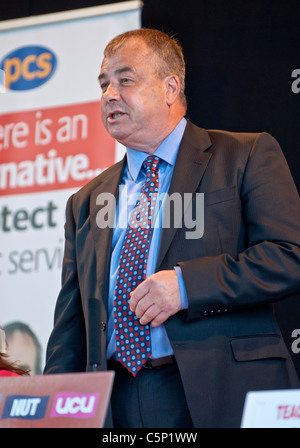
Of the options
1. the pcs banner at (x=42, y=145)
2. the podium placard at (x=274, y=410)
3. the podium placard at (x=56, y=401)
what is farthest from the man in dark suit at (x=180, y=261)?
the pcs banner at (x=42, y=145)

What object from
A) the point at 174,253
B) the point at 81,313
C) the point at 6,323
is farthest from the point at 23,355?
the point at 174,253

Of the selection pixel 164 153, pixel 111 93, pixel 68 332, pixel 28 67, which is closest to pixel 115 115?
pixel 111 93

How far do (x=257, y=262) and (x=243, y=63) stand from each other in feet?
4.91

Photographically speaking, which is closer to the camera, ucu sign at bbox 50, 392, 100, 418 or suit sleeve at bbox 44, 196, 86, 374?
ucu sign at bbox 50, 392, 100, 418

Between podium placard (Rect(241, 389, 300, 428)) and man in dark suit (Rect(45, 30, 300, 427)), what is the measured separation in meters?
0.64

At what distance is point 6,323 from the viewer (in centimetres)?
328

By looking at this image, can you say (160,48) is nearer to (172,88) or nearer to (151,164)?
(172,88)

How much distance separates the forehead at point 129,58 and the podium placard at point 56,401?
50.9 inches

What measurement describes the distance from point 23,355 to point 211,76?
1.50 metres

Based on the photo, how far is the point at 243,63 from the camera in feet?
10.5

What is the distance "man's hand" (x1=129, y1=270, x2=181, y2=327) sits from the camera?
74.4 inches

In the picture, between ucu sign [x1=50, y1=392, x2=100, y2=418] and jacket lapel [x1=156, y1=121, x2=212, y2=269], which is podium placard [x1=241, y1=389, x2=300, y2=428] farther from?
jacket lapel [x1=156, y1=121, x2=212, y2=269]

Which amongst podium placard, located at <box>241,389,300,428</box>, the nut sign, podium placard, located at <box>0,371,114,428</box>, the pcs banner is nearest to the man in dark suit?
podium placard, located at <box>0,371,114,428</box>
